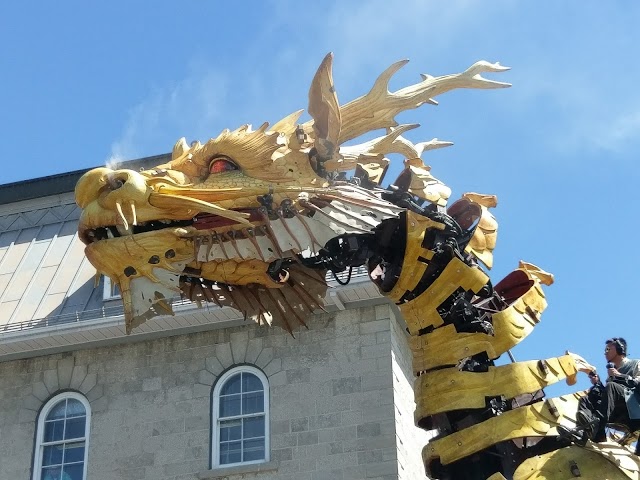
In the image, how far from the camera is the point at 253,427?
19234mm

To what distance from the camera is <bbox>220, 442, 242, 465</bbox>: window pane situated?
1919 cm

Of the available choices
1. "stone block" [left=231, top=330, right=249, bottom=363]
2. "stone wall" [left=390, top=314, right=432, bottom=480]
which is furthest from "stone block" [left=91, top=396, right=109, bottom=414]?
"stone wall" [left=390, top=314, right=432, bottom=480]

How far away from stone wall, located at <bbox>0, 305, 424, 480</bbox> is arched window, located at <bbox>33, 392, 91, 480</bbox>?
0.15 m

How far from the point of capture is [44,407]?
20672mm

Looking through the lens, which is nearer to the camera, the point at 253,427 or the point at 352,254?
the point at 352,254

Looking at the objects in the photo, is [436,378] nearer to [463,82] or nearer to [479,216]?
[479,216]

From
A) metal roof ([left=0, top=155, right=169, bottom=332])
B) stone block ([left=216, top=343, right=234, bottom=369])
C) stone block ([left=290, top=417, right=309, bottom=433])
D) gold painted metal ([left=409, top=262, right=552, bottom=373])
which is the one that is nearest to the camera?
gold painted metal ([left=409, top=262, right=552, bottom=373])

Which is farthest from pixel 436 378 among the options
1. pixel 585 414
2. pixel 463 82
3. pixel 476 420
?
pixel 463 82

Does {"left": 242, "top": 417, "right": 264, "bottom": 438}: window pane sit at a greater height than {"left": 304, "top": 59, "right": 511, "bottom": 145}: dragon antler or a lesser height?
greater

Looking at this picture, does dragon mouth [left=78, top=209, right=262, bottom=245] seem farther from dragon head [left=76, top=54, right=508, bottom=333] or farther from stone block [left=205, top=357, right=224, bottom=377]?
stone block [left=205, top=357, right=224, bottom=377]

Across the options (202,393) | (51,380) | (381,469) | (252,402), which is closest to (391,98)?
(381,469)

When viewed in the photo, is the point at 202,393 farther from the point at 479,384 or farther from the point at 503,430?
the point at 503,430

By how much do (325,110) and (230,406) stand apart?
13.8 meters

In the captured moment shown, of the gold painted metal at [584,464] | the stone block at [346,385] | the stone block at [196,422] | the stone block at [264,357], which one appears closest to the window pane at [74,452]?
the stone block at [196,422]
